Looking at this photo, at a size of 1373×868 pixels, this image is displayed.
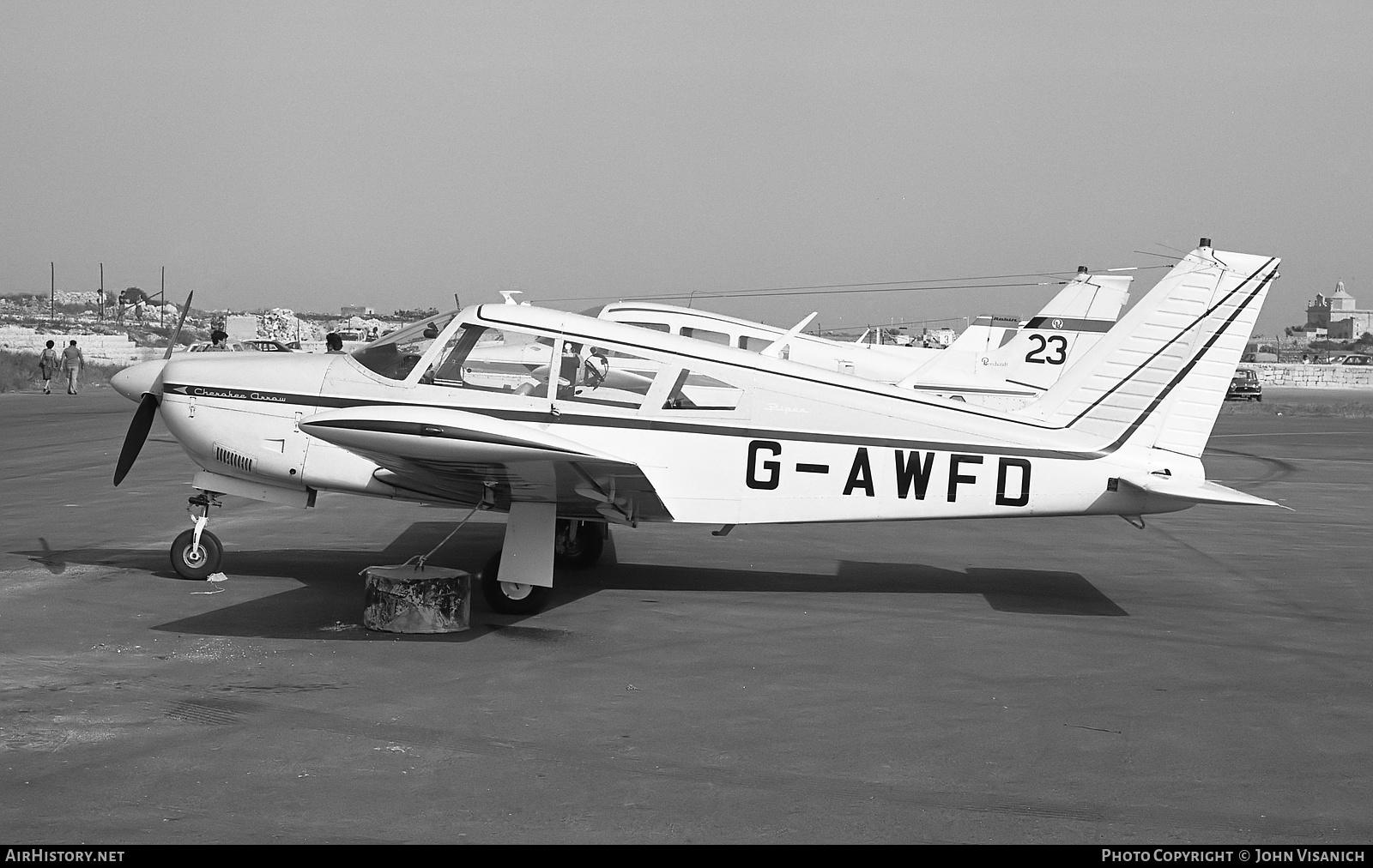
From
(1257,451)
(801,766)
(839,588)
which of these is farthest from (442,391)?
(1257,451)

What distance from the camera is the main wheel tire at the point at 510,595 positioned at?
8.24 meters

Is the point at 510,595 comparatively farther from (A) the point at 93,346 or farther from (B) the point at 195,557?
(A) the point at 93,346

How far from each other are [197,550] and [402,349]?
7.53ft

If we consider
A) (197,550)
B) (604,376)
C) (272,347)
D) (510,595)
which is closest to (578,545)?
(510,595)

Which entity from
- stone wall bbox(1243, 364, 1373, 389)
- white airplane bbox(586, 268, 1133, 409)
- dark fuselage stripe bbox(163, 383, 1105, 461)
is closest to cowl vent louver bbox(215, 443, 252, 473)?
dark fuselage stripe bbox(163, 383, 1105, 461)

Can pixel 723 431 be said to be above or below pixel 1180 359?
below

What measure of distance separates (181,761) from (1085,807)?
12.6 feet

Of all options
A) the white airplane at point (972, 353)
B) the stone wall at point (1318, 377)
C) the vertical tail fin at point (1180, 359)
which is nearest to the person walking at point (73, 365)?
the white airplane at point (972, 353)

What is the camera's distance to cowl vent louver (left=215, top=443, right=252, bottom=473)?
8.76 meters

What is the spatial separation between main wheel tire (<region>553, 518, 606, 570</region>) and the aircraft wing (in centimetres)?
110

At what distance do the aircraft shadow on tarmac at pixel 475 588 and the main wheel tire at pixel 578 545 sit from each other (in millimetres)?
119

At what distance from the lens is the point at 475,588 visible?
365 inches

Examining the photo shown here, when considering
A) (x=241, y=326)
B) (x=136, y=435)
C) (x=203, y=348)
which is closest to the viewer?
(x=136, y=435)

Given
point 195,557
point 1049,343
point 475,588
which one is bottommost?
point 475,588
